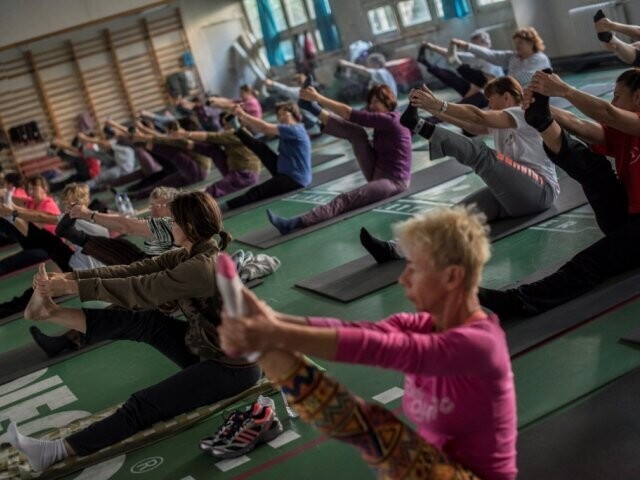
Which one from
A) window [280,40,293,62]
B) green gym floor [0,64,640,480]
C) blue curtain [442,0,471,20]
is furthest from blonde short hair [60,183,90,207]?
window [280,40,293,62]

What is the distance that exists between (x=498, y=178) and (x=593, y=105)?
55.5 inches

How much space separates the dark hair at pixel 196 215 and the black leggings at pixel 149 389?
496 mm

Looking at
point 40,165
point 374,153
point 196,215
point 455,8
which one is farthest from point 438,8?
point 196,215

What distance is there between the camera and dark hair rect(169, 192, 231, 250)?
11.5 feet

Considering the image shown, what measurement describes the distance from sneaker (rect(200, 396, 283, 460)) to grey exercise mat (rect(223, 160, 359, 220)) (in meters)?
5.19

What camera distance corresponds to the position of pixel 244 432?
329 cm

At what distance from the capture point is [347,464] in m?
3.02

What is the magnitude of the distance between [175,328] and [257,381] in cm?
46

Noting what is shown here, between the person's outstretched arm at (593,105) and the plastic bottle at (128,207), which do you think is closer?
the person's outstretched arm at (593,105)

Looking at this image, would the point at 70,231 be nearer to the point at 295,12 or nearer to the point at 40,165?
the point at 40,165

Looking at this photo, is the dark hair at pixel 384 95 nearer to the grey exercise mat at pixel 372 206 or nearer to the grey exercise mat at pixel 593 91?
the grey exercise mat at pixel 372 206

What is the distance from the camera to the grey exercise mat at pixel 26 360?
5082mm

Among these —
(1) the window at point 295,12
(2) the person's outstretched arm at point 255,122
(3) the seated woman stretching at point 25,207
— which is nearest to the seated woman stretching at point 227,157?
(2) the person's outstretched arm at point 255,122

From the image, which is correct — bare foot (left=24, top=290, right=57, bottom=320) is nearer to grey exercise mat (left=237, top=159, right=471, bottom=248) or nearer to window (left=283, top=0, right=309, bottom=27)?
grey exercise mat (left=237, top=159, right=471, bottom=248)
